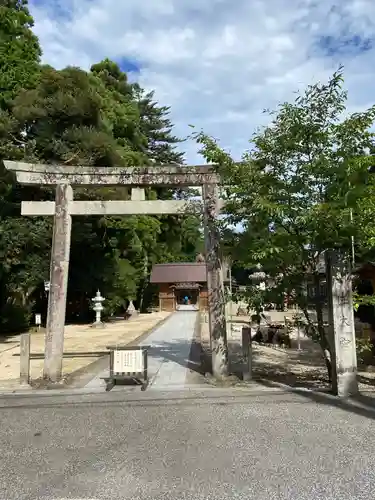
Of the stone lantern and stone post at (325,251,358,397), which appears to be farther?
the stone lantern

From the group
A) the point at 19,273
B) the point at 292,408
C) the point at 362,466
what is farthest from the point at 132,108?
the point at 362,466

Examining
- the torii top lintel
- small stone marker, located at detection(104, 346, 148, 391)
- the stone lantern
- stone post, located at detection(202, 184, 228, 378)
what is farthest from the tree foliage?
small stone marker, located at detection(104, 346, 148, 391)

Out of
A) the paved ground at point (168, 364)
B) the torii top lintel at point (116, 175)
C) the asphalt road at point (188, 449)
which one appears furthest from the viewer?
the torii top lintel at point (116, 175)

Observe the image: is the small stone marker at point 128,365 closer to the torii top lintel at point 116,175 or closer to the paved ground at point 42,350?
the paved ground at point 42,350

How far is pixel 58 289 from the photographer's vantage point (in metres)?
9.17

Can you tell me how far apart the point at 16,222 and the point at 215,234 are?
13029mm

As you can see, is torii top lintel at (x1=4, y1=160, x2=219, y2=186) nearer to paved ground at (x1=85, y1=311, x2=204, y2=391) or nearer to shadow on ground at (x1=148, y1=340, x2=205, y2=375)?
paved ground at (x1=85, y1=311, x2=204, y2=391)

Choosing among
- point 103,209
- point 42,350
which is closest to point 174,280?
point 42,350

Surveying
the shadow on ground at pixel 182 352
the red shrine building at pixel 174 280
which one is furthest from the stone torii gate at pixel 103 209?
the red shrine building at pixel 174 280

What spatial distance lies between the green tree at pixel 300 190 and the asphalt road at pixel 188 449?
7.85 feet

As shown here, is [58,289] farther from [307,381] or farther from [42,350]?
[42,350]

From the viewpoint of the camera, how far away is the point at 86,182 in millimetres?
9445

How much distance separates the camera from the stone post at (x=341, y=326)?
296 inches

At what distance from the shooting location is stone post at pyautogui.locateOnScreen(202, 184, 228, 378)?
355 inches
